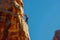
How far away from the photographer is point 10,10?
35.0 meters

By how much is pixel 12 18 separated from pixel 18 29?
1.91 m

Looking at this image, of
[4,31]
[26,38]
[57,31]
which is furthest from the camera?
[57,31]

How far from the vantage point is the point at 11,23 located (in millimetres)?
33281

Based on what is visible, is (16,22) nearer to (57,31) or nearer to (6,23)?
(6,23)

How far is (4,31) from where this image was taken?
33.0 m

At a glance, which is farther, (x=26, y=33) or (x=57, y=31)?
(x=57, y=31)

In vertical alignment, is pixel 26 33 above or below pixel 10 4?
below

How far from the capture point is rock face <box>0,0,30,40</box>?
3312 cm

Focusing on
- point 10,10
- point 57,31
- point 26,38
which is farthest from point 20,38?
point 57,31

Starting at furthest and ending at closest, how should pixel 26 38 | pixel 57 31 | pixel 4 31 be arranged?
pixel 57 31
pixel 26 38
pixel 4 31

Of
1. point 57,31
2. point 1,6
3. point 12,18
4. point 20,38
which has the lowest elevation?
point 20,38

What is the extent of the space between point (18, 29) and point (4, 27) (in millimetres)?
2255

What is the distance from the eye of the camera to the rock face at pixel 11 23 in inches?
1304

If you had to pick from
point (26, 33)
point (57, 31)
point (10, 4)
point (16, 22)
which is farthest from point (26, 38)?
point (57, 31)
